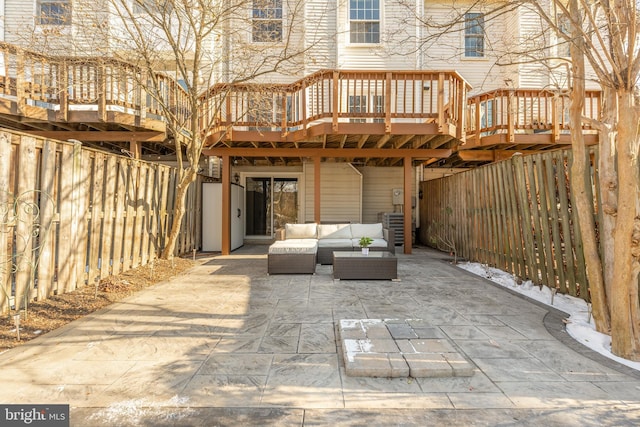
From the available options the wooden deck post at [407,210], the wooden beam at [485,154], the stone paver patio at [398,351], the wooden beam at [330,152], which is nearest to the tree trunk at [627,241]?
the stone paver patio at [398,351]

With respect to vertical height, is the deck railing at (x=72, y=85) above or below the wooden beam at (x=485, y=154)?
above

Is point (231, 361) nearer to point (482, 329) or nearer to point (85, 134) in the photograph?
point (482, 329)

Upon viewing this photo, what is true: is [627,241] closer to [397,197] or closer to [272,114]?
[272,114]

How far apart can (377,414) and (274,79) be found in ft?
32.6

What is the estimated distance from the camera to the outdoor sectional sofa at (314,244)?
5.68m

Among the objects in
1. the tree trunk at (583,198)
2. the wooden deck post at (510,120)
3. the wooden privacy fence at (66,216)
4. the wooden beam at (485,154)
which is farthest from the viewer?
the wooden beam at (485,154)

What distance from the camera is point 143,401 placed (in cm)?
199

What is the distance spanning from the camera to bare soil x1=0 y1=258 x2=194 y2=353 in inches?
119

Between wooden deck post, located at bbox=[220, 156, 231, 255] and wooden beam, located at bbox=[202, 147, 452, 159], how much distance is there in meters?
0.31

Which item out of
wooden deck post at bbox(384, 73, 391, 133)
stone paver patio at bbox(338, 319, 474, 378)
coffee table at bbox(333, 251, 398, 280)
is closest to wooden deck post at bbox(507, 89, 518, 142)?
wooden deck post at bbox(384, 73, 391, 133)

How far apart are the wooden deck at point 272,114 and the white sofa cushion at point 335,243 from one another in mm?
2290

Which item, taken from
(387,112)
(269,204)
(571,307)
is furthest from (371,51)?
(571,307)

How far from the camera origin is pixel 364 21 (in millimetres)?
10117

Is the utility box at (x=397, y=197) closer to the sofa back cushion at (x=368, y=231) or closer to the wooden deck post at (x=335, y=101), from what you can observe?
the sofa back cushion at (x=368, y=231)
